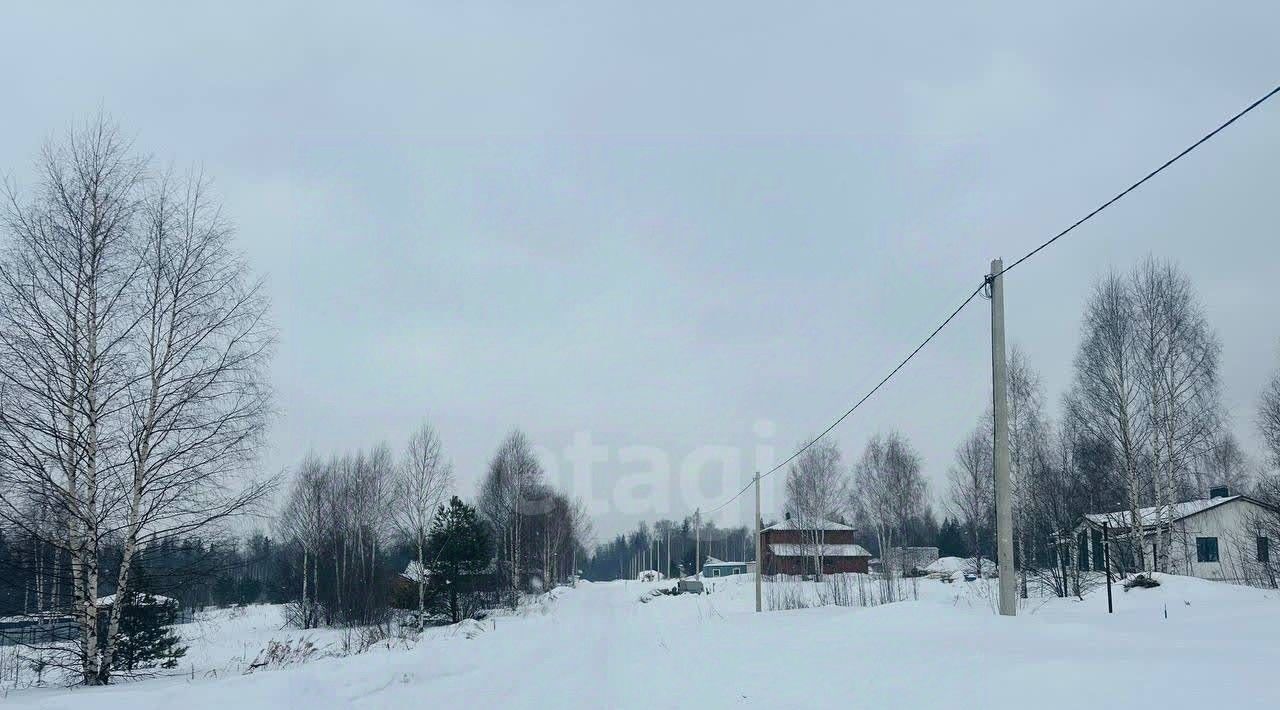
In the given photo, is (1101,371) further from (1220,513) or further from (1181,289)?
(1220,513)

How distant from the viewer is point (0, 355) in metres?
13.9

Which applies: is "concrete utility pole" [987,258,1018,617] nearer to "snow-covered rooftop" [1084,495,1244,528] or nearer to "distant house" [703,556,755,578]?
"snow-covered rooftop" [1084,495,1244,528]

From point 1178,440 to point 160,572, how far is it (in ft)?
102

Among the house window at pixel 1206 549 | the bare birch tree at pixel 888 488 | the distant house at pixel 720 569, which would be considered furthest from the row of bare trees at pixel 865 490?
the distant house at pixel 720 569

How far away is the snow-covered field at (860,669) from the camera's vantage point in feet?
25.8

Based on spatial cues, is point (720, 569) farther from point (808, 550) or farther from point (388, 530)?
point (388, 530)

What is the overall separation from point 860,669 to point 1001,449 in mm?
3859

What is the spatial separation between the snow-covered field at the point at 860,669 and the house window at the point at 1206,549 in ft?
73.6

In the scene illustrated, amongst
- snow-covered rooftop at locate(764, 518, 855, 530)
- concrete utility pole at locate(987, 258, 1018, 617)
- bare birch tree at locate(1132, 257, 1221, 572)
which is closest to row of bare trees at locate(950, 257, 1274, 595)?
bare birch tree at locate(1132, 257, 1221, 572)

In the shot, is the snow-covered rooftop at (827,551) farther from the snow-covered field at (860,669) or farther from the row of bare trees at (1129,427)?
the snow-covered field at (860,669)

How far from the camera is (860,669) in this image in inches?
444

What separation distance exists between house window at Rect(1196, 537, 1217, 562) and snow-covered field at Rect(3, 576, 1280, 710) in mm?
22448

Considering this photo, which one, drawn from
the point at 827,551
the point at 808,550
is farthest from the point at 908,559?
the point at 808,550

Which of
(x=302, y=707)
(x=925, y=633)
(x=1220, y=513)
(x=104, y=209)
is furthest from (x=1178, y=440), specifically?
(x=104, y=209)
